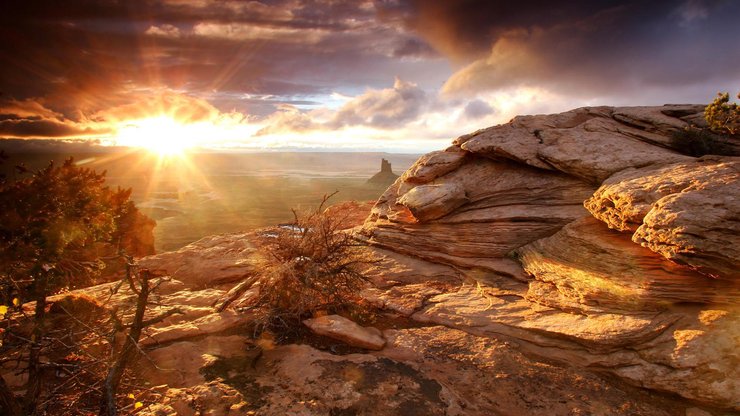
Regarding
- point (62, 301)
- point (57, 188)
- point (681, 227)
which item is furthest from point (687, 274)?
point (57, 188)

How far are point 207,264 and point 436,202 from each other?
897cm

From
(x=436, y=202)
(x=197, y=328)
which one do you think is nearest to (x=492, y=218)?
(x=436, y=202)

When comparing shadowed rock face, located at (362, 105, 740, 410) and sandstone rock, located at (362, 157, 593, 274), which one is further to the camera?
sandstone rock, located at (362, 157, 593, 274)

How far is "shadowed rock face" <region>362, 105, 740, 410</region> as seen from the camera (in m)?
6.73

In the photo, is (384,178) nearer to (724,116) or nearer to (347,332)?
(724,116)

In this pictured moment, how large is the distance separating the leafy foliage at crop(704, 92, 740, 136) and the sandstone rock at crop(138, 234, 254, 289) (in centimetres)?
1625

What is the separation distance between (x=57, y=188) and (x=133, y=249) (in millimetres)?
18171

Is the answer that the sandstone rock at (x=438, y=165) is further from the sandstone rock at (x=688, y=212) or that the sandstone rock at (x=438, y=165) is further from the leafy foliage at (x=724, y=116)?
the leafy foliage at (x=724, y=116)

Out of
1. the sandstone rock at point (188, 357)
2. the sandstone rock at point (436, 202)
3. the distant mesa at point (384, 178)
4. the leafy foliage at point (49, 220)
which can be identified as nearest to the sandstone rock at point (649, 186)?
the sandstone rock at point (436, 202)

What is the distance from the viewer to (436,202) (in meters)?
12.9

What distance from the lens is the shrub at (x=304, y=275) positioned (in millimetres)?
8586

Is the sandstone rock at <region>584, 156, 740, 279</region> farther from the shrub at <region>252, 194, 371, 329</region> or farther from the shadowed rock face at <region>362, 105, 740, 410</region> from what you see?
the shrub at <region>252, 194, 371, 329</region>

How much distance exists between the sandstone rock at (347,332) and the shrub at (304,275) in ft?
1.79

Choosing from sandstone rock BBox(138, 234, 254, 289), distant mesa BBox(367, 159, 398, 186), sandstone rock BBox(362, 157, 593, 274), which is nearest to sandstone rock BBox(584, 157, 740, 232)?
sandstone rock BBox(362, 157, 593, 274)
